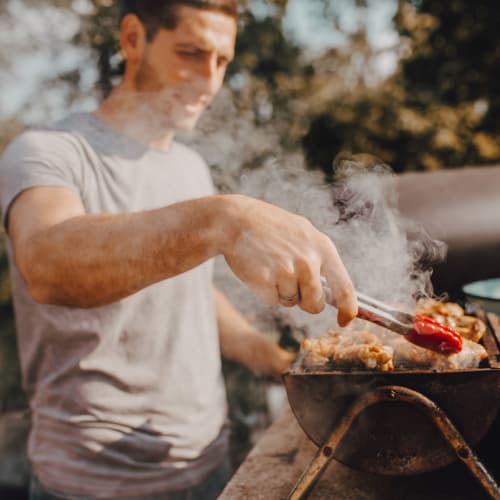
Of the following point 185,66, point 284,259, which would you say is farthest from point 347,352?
point 185,66

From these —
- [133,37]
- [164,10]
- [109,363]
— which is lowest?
[109,363]

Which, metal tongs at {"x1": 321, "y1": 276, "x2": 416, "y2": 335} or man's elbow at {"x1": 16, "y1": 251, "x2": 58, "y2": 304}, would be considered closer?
metal tongs at {"x1": 321, "y1": 276, "x2": 416, "y2": 335}

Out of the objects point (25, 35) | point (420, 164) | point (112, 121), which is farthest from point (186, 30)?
point (420, 164)

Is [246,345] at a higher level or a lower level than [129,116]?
lower

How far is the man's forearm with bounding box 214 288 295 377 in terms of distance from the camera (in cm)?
250

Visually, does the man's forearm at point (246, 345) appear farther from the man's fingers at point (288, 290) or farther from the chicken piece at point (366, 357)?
the man's fingers at point (288, 290)

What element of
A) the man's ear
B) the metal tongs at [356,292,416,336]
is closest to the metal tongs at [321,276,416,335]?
the metal tongs at [356,292,416,336]

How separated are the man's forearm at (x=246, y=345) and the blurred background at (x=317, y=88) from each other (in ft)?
7.76

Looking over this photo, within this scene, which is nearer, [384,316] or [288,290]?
[288,290]

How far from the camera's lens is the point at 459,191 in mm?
3645

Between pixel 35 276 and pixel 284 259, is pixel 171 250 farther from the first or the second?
pixel 35 276

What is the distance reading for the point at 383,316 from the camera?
1444 mm

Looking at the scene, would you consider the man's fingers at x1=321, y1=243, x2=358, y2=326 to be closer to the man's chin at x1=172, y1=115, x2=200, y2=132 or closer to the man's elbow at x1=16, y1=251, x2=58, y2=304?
the man's elbow at x1=16, y1=251, x2=58, y2=304

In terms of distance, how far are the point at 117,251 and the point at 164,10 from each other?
4.63 feet
